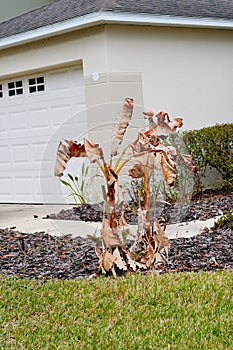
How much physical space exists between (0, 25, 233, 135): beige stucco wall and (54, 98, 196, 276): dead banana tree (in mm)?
3462

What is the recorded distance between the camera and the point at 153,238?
587cm

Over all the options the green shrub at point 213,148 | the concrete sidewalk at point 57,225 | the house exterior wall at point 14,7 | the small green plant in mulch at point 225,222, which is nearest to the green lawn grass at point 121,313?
the concrete sidewalk at point 57,225

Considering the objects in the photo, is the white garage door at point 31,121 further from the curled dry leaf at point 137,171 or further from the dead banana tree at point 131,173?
the dead banana tree at point 131,173

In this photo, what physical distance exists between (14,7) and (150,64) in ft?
17.7

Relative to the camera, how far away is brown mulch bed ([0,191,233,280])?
6.10 metres

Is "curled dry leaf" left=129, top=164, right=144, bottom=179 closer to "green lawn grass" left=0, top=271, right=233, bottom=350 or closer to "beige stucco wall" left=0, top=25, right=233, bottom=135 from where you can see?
"green lawn grass" left=0, top=271, right=233, bottom=350

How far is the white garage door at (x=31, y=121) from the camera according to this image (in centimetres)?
1117

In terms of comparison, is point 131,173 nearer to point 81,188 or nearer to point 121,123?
point 121,123

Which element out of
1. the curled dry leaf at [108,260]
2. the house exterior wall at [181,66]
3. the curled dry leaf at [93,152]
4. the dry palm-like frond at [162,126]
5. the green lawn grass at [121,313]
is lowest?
the green lawn grass at [121,313]

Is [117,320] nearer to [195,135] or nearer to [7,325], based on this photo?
[7,325]

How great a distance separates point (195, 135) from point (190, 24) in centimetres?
212

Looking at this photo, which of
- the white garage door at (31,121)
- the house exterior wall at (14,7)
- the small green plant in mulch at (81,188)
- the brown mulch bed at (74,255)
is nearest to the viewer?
the brown mulch bed at (74,255)

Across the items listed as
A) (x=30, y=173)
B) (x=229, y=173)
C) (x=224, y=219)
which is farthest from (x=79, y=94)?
(x=224, y=219)

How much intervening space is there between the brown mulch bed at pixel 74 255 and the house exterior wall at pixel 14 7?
7.90 metres
